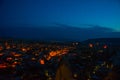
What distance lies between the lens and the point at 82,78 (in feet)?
59.2

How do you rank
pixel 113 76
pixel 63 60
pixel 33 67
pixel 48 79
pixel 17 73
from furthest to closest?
pixel 33 67 < pixel 17 73 < pixel 48 79 < pixel 113 76 < pixel 63 60

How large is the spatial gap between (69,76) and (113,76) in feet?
6.60

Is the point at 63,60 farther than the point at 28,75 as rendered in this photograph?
No

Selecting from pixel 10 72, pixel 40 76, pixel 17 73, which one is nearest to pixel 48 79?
pixel 40 76

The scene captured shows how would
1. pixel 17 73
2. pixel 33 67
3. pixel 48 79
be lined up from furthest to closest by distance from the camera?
pixel 33 67 → pixel 17 73 → pixel 48 79

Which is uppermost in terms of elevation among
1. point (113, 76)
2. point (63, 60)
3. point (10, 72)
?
point (63, 60)

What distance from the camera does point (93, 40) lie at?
458 feet

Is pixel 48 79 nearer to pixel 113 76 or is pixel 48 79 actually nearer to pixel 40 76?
pixel 40 76

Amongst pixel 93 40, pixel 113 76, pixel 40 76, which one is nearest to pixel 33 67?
pixel 40 76

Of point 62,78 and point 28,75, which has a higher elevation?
point 62,78

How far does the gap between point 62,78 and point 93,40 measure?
131 metres

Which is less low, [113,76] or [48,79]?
[113,76]

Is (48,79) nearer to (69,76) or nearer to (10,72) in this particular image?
(10,72)

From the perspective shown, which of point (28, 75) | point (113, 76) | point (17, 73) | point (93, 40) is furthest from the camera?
point (93, 40)
